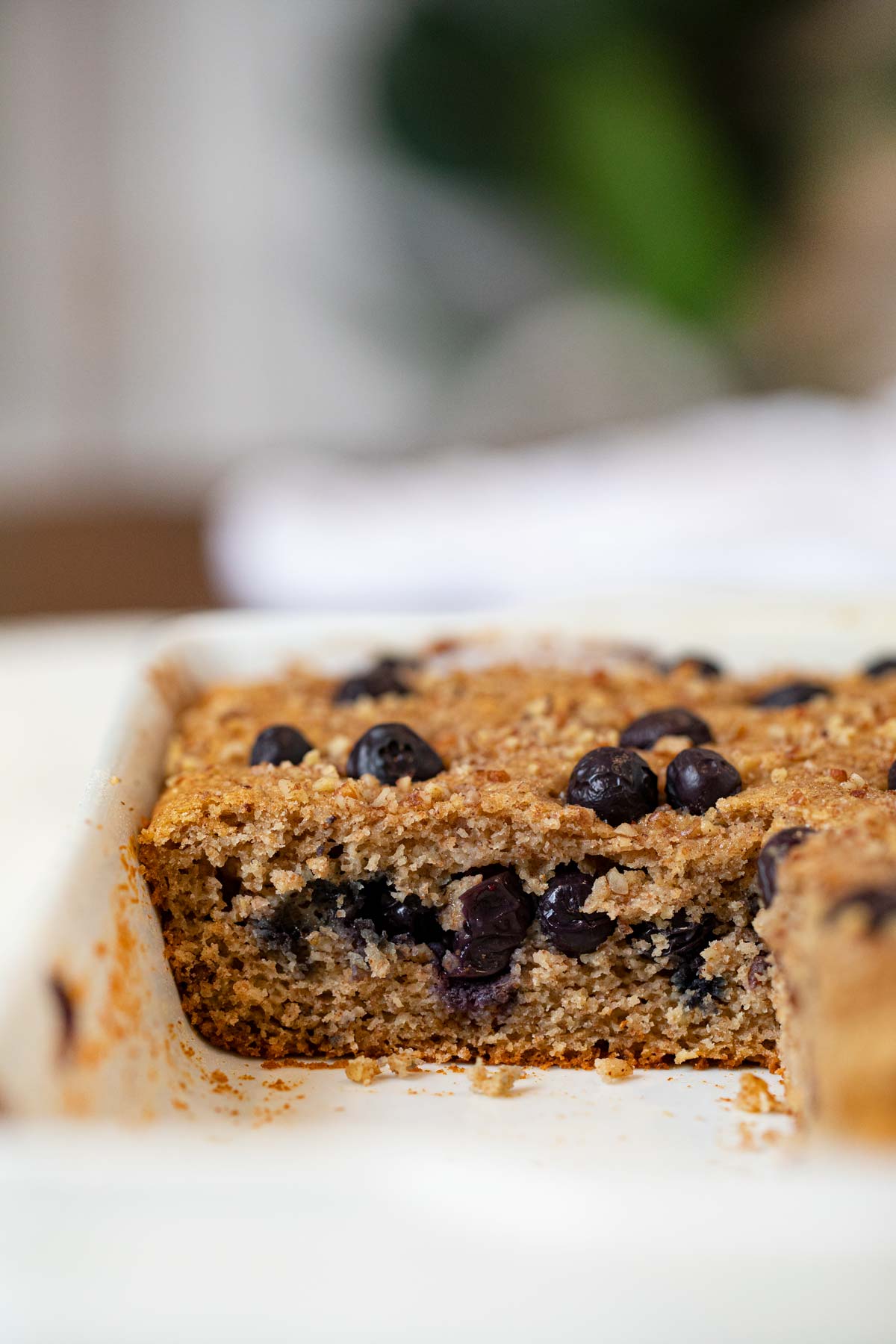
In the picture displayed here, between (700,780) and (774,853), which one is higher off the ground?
(700,780)

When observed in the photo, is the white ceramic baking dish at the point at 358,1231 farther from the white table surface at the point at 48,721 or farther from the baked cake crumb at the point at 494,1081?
the white table surface at the point at 48,721

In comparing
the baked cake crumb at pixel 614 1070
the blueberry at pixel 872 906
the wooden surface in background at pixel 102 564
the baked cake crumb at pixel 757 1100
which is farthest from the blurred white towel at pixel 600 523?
the blueberry at pixel 872 906

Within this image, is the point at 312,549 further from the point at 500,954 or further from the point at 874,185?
the point at 874,185

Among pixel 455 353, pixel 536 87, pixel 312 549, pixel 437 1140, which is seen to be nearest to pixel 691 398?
pixel 455 353

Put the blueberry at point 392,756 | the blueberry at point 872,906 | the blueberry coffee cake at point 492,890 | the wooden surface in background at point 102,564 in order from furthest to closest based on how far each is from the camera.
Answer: the wooden surface in background at point 102,564
the blueberry at point 392,756
the blueberry coffee cake at point 492,890
the blueberry at point 872,906

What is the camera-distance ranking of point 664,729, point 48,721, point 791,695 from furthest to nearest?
point 48,721, point 791,695, point 664,729

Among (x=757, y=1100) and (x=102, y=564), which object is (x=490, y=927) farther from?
(x=102, y=564)

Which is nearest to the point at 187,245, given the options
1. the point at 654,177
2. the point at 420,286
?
the point at 420,286
